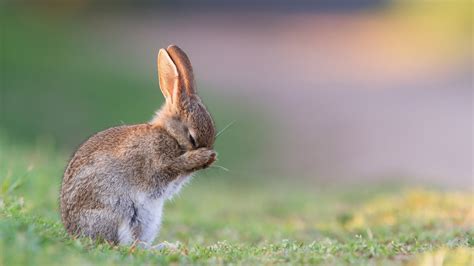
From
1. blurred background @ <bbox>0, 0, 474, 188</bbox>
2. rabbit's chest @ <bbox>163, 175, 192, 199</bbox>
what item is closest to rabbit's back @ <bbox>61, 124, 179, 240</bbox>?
rabbit's chest @ <bbox>163, 175, 192, 199</bbox>

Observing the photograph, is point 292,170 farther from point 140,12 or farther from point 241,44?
point 140,12

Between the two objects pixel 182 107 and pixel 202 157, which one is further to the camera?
pixel 182 107

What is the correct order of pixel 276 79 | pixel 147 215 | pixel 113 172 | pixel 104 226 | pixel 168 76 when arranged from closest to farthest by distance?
pixel 104 226, pixel 113 172, pixel 147 215, pixel 168 76, pixel 276 79

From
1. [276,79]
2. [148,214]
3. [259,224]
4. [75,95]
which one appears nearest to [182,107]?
[148,214]

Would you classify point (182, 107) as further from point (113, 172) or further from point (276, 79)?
point (276, 79)

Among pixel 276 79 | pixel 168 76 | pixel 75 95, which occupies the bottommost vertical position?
pixel 276 79

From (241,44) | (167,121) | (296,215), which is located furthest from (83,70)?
(167,121)

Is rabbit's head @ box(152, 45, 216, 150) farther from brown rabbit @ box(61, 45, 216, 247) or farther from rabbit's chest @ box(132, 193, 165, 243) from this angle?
rabbit's chest @ box(132, 193, 165, 243)

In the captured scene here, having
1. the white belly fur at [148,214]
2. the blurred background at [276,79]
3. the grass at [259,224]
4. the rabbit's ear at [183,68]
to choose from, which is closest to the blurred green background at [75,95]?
the blurred background at [276,79]
